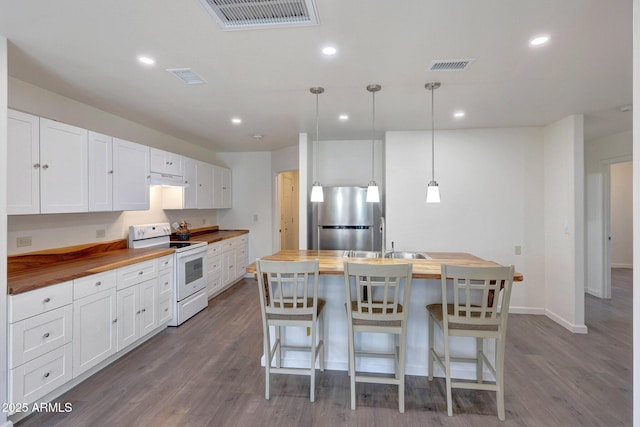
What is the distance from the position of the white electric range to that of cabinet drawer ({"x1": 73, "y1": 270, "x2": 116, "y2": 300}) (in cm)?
99

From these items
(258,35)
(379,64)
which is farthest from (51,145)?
(379,64)

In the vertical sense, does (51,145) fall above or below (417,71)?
below

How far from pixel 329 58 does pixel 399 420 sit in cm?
260

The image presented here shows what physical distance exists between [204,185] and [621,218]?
29.0 feet

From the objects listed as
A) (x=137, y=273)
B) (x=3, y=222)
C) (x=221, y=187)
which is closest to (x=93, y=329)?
(x=137, y=273)

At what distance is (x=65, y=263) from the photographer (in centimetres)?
289

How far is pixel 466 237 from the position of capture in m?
4.28

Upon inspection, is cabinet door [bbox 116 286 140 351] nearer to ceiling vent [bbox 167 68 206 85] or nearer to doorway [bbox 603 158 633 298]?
ceiling vent [bbox 167 68 206 85]

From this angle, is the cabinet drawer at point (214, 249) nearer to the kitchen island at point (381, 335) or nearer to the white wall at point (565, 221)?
the kitchen island at point (381, 335)

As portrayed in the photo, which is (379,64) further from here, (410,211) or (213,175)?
(213,175)

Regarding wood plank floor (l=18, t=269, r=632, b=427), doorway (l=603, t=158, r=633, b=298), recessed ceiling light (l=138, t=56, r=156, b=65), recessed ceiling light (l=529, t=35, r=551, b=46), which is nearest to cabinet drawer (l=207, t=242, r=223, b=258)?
wood plank floor (l=18, t=269, r=632, b=427)

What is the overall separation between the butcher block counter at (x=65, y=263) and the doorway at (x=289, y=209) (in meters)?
3.47

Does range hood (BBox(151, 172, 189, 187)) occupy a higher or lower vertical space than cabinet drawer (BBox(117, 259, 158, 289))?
higher

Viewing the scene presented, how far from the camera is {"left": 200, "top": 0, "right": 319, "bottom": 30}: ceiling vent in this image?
66.1 inches
